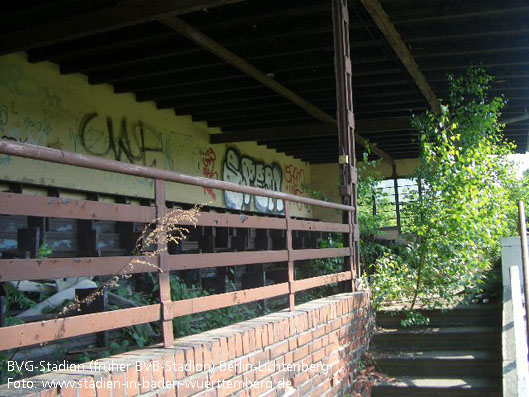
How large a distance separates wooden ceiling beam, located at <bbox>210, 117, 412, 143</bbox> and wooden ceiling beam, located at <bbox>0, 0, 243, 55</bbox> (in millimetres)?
6410

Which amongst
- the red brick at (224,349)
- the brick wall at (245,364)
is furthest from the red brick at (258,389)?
the red brick at (224,349)

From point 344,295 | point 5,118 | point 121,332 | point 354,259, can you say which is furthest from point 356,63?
point 121,332

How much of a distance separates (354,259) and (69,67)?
16.6 feet

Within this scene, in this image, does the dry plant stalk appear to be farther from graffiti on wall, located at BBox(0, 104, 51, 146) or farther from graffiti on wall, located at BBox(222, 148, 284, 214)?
graffiti on wall, located at BBox(222, 148, 284, 214)

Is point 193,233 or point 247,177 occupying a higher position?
point 247,177

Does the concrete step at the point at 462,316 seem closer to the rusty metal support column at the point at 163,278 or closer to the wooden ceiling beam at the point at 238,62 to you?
the wooden ceiling beam at the point at 238,62

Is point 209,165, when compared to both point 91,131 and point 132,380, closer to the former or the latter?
point 91,131

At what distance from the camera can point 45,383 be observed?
225 cm

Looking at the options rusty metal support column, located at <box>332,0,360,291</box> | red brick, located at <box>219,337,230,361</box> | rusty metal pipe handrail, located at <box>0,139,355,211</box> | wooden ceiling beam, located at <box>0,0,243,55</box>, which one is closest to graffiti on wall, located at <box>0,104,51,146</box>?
wooden ceiling beam, located at <box>0,0,243,55</box>

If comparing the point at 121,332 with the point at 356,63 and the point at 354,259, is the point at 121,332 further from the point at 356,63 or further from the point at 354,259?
the point at 356,63

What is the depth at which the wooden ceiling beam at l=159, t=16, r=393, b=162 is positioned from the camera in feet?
21.9

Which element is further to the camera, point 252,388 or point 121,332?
point 121,332

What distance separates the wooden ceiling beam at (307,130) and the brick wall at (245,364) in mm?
6287

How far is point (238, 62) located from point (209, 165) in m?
5.16
